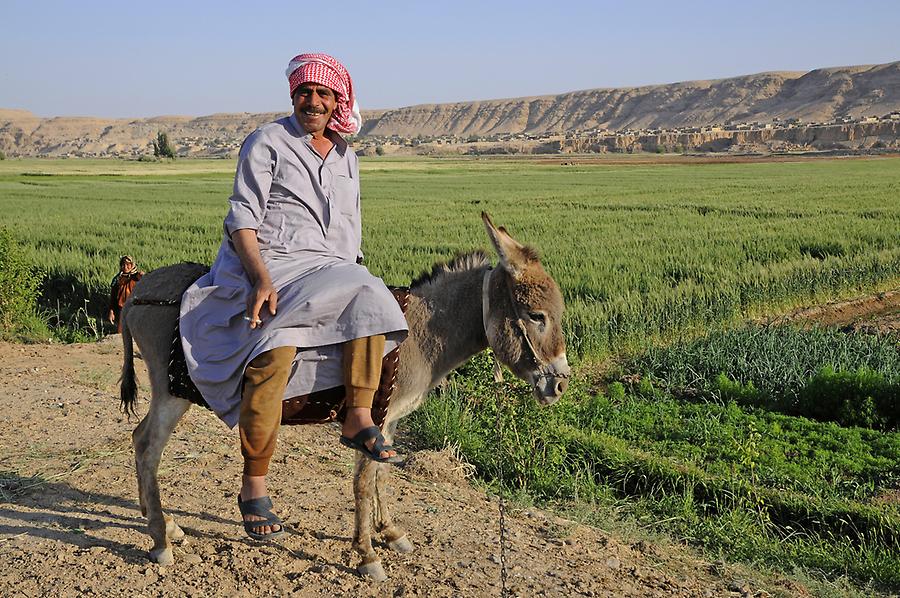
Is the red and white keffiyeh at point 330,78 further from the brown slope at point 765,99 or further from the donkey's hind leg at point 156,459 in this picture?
the brown slope at point 765,99

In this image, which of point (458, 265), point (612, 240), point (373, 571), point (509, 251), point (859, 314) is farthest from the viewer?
point (612, 240)

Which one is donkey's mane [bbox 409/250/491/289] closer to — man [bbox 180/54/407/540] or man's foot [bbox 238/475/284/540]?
man [bbox 180/54/407/540]

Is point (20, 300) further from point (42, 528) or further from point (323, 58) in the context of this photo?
point (323, 58)

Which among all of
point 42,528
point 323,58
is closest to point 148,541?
point 42,528

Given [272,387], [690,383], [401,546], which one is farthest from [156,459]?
[690,383]

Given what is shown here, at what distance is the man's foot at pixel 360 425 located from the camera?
3.67m

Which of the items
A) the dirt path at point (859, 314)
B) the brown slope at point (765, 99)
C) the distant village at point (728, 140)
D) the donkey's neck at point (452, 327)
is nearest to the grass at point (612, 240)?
the dirt path at point (859, 314)

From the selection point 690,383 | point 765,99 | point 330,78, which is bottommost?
point 690,383

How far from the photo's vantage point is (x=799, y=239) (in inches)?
747

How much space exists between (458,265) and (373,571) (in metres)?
1.60

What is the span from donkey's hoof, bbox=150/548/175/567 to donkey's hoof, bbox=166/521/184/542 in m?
0.14

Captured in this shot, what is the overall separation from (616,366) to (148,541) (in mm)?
6830

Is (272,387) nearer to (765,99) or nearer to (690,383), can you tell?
(690,383)

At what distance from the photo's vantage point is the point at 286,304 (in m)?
3.68
